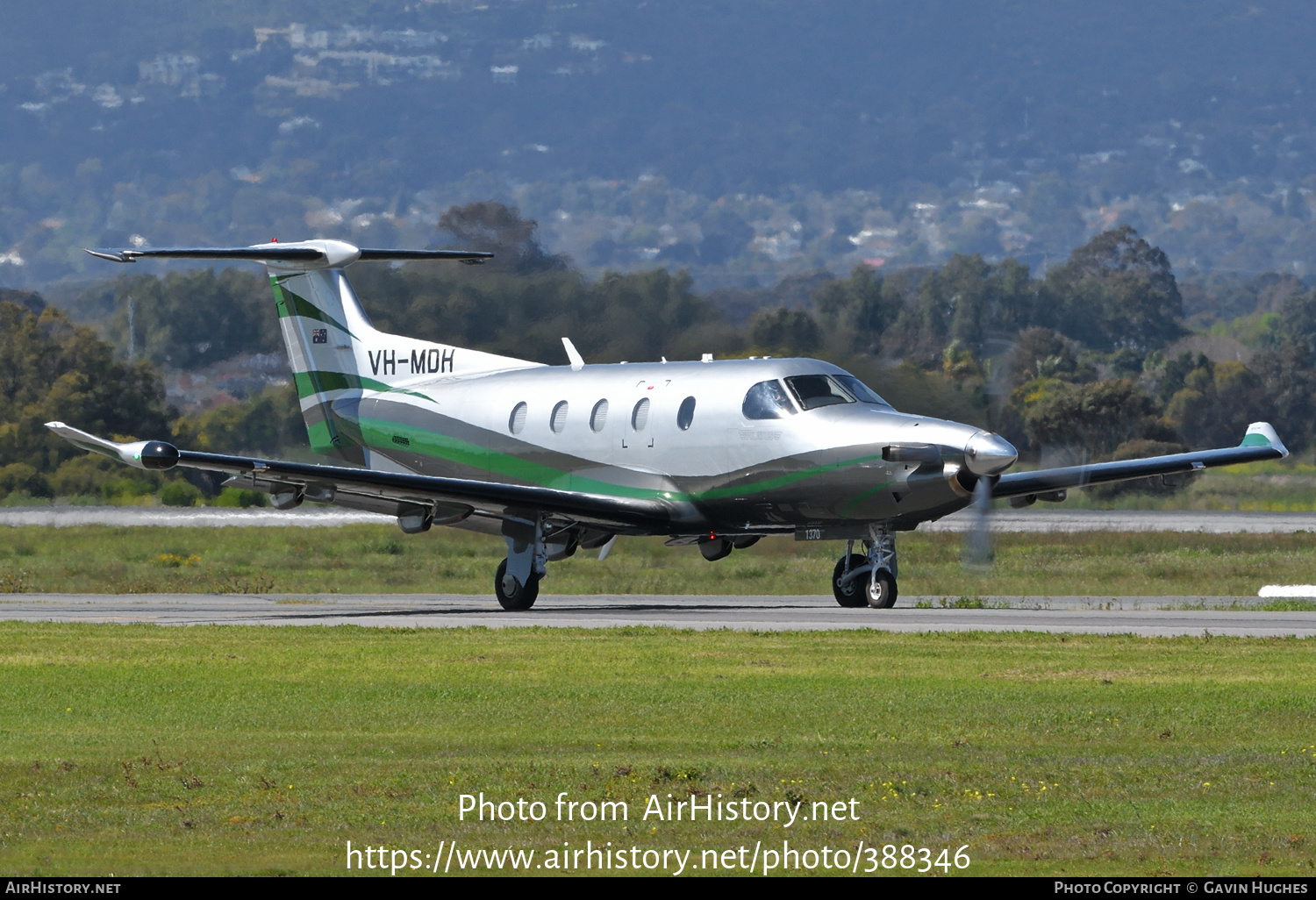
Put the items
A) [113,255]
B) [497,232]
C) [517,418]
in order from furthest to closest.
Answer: [497,232] → [517,418] → [113,255]

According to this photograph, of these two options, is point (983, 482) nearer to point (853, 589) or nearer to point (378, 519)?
point (853, 589)

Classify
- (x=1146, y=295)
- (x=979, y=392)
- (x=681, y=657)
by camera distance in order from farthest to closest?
(x=1146, y=295), (x=979, y=392), (x=681, y=657)

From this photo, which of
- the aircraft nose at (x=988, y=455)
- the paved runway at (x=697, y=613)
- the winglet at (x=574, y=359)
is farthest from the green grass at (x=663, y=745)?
the winglet at (x=574, y=359)

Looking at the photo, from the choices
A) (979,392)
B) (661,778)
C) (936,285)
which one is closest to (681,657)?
(661,778)

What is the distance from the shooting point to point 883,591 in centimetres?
2836

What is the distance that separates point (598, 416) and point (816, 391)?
4.07 m

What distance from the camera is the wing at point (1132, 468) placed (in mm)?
28969

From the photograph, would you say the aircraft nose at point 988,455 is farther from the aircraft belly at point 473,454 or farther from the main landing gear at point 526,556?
the main landing gear at point 526,556

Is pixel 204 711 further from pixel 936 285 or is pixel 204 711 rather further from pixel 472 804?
pixel 936 285

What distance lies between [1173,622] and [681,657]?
27.2 feet

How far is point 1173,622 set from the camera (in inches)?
972

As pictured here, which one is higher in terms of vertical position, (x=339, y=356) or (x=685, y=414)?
(x=339, y=356)

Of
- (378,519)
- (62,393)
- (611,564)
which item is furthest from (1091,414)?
(62,393)

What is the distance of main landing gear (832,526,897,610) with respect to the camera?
92.8 ft
